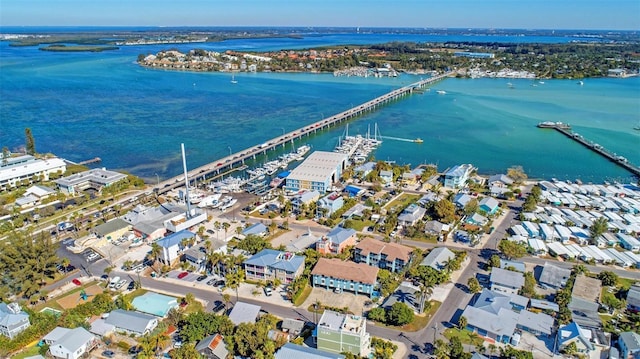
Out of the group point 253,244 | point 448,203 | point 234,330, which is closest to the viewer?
point 234,330

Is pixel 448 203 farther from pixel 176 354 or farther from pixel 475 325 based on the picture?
pixel 176 354

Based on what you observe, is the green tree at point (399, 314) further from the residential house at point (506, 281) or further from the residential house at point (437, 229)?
the residential house at point (437, 229)

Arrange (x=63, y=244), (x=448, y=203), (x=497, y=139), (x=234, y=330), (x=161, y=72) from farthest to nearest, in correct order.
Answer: (x=161, y=72), (x=497, y=139), (x=448, y=203), (x=63, y=244), (x=234, y=330)

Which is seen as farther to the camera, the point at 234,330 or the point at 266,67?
the point at 266,67

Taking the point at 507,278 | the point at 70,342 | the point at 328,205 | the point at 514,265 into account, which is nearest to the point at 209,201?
the point at 328,205

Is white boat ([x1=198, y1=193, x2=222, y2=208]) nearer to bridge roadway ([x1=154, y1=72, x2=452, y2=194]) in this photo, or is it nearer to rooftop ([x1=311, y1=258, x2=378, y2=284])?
bridge roadway ([x1=154, y1=72, x2=452, y2=194])

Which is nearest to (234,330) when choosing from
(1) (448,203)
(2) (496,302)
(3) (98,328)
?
(3) (98,328)
